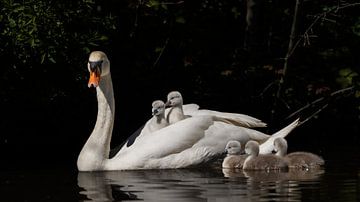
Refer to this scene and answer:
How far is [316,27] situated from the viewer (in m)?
20.0

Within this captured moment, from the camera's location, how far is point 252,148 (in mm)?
14562

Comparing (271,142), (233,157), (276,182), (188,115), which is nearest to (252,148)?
(233,157)

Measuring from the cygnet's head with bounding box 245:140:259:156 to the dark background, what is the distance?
1992mm

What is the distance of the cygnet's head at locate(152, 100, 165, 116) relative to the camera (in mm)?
15391

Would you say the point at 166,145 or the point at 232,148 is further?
the point at 232,148

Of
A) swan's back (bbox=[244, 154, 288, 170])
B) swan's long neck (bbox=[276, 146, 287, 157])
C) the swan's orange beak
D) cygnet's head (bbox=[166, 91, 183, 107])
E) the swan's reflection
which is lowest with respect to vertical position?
the swan's reflection

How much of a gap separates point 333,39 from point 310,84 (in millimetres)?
1190

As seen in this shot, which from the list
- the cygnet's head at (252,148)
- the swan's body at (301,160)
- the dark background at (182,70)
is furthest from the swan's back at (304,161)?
the dark background at (182,70)

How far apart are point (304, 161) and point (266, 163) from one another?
0.47 metres

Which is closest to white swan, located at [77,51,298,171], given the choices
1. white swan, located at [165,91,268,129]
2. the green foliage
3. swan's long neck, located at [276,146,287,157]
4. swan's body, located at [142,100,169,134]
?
white swan, located at [165,91,268,129]

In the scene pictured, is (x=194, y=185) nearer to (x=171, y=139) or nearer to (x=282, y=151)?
(x=171, y=139)

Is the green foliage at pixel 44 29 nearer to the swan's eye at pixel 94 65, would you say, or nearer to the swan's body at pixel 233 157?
the swan's eye at pixel 94 65

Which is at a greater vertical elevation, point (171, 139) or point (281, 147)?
point (171, 139)

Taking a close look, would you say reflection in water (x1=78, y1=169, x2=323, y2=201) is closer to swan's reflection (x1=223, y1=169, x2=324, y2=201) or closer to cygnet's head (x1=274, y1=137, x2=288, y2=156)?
swan's reflection (x1=223, y1=169, x2=324, y2=201)
